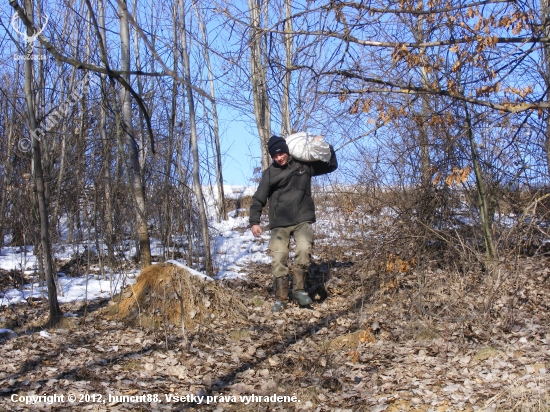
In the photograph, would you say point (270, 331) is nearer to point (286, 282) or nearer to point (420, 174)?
point (286, 282)

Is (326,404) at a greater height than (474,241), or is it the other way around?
(474,241)

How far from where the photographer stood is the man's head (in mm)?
5809

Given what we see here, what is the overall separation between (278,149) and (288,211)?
2.32 ft

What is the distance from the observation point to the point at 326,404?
365cm

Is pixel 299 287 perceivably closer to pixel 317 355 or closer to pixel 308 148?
pixel 317 355

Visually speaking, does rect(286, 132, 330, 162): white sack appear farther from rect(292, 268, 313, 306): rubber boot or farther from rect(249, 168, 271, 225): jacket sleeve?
rect(292, 268, 313, 306): rubber boot

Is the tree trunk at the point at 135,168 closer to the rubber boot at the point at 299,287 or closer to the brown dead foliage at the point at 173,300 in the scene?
the brown dead foliage at the point at 173,300

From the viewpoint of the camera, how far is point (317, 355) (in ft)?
15.1

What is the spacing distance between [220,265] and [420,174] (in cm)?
352

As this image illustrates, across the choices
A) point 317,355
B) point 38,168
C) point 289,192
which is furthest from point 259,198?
point 38,168

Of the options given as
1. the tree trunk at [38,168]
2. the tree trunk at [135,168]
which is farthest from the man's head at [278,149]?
the tree trunk at [38,168]

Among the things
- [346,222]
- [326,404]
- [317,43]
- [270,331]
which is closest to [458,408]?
[326,404]

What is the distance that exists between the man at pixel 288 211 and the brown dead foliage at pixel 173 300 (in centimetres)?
63

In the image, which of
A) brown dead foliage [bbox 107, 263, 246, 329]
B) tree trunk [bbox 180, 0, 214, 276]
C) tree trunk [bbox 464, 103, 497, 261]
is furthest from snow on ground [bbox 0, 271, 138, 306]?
tree trunk [bbox 464, 103, 497, 261]
